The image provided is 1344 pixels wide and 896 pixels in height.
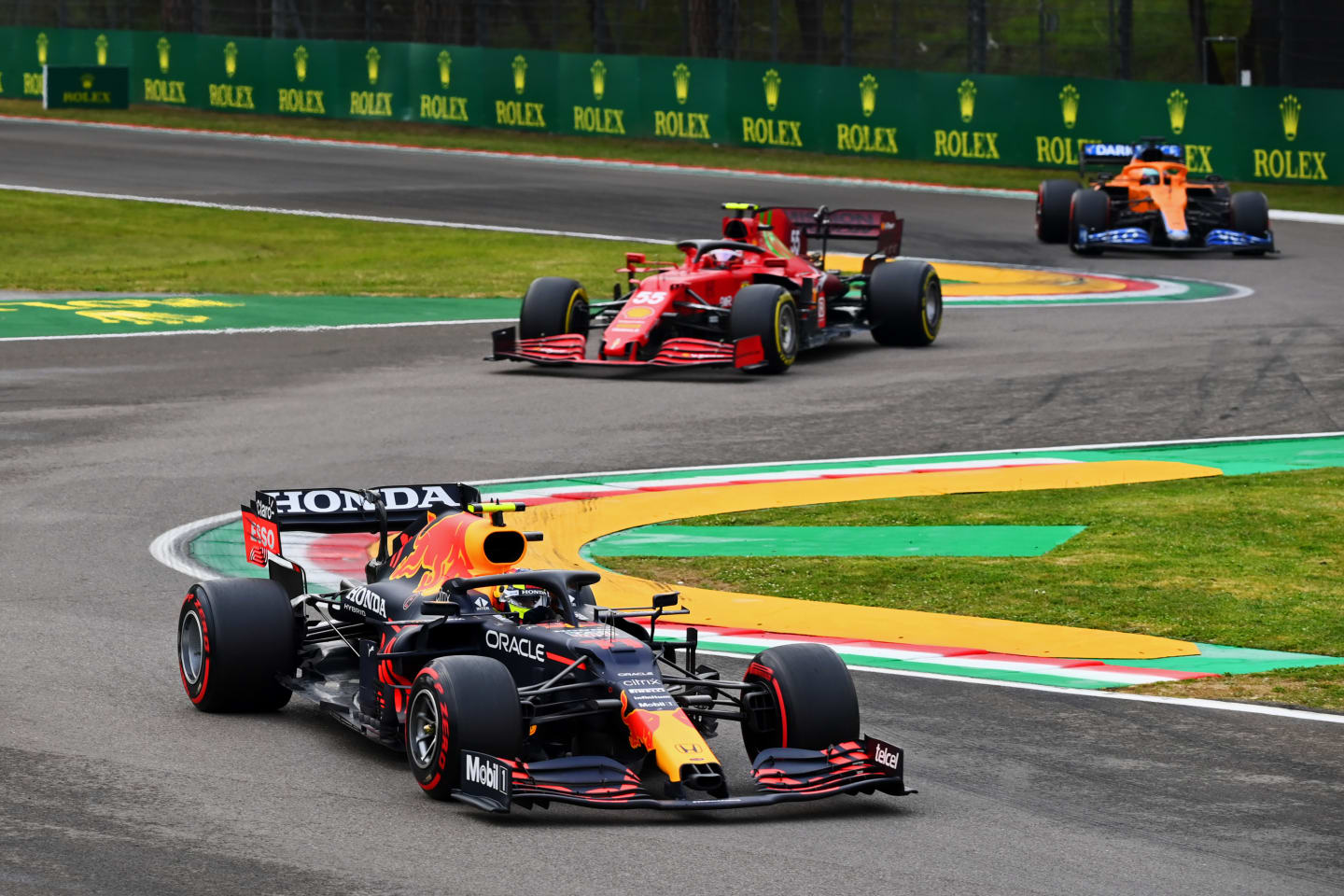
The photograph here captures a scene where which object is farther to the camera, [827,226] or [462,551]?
[827,226]

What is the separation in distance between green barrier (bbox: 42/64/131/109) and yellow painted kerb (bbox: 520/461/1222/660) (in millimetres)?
42548

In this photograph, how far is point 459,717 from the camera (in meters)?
8.34

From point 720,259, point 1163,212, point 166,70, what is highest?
point 166,70

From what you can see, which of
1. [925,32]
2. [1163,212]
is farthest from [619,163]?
[1163,212]

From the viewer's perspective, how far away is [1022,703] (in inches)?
410

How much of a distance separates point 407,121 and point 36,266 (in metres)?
21.1

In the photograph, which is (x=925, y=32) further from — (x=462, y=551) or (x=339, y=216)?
(x=462, y=551)

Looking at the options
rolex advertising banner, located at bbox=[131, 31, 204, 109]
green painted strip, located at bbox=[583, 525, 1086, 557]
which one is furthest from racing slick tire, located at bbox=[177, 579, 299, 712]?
rolex advertising banner, located at bbox=[131, 31, 204, 109]

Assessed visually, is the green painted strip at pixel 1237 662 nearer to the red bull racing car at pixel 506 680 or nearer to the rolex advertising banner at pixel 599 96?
the red bull racing car at pixel 506 680

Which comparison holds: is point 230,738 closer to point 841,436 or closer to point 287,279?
point 841,436

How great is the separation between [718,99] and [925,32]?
16.0 ft

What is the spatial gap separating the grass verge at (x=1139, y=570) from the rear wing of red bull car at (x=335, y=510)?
2785mm

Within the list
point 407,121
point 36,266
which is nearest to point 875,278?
point 36,266

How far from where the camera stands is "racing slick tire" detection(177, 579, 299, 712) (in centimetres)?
980
